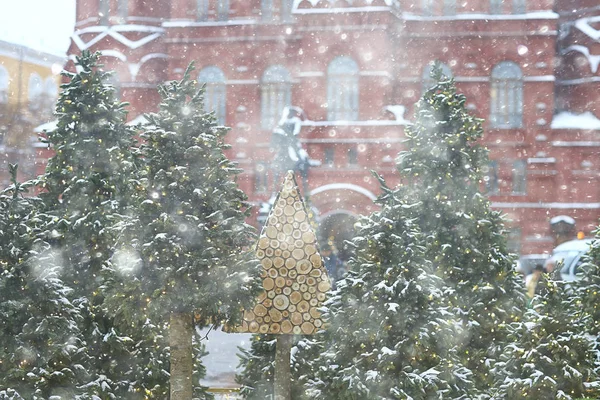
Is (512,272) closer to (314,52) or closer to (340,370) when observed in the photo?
(340,370)

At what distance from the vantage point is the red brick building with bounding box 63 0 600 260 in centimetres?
2811

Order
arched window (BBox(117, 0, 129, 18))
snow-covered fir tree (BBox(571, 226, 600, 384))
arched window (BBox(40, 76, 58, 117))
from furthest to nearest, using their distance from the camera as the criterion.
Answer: arched window (BBox(40, 76, 58, 117)) → arched window (BBox(117, 0, 129, 18)) → snow-covered fir tree (BBox(571, 226, 600, 384))

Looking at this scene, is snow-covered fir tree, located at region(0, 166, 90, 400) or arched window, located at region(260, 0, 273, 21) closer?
snow-covered fir tree, located at region(0, 166, 90, 400)

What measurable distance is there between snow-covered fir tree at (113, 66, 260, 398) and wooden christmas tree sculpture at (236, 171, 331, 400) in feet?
0.92

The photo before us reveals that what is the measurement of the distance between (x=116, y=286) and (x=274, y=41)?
2139cm

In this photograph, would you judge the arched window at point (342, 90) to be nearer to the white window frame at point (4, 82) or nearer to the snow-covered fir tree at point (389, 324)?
the snow-covered fir tree at point (389, 324)

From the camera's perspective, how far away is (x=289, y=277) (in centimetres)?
938

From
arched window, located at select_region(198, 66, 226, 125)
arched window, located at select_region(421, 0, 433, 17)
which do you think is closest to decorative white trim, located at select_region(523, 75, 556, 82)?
arched window, located at select_region(421, 0, 433, 17)

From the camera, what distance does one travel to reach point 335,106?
1133 inches

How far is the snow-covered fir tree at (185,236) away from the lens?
8984 millimetres

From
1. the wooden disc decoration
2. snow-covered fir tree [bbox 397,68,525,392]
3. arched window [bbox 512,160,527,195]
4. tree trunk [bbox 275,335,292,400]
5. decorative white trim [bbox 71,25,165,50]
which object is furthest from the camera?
decorative white trim [bbox 71,25,165,50]

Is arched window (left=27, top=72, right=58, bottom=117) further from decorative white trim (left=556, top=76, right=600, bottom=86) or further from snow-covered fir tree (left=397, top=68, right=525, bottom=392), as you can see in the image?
snow-covered fir tree (left=397, top=68, right=525, bottom=392)

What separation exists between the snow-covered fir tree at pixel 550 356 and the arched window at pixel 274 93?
20723 millimetres

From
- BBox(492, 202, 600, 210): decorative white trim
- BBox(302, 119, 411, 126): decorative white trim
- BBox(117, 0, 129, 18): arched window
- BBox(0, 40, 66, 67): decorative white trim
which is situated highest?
BBox(0, 40, 66, 67): decorative white trim
